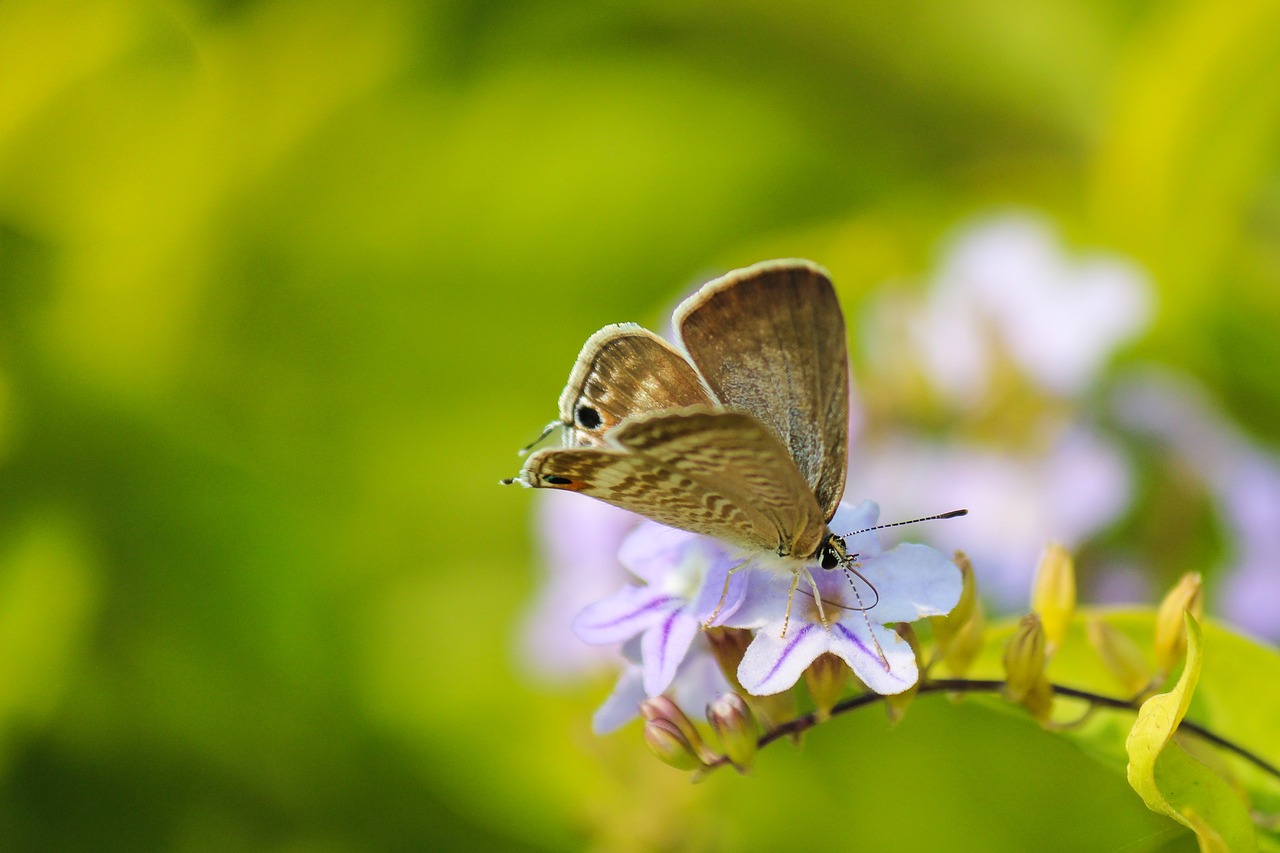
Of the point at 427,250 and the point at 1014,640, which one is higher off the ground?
the point at 427,250

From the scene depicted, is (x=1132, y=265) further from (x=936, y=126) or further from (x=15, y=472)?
(x=15, y=472)

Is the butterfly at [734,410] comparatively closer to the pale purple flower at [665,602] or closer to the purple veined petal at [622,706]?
the pale purple flower at [665,602]

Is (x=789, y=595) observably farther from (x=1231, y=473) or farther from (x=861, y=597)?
(x=1231, y=473)

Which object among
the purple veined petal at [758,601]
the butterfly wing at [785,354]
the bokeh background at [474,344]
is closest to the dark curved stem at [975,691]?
the purple veined petal at [758,601]

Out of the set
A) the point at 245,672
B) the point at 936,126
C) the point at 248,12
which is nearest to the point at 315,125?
the point at 248,12

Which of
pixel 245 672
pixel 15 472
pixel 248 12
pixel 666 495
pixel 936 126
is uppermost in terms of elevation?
pixel 248 12
